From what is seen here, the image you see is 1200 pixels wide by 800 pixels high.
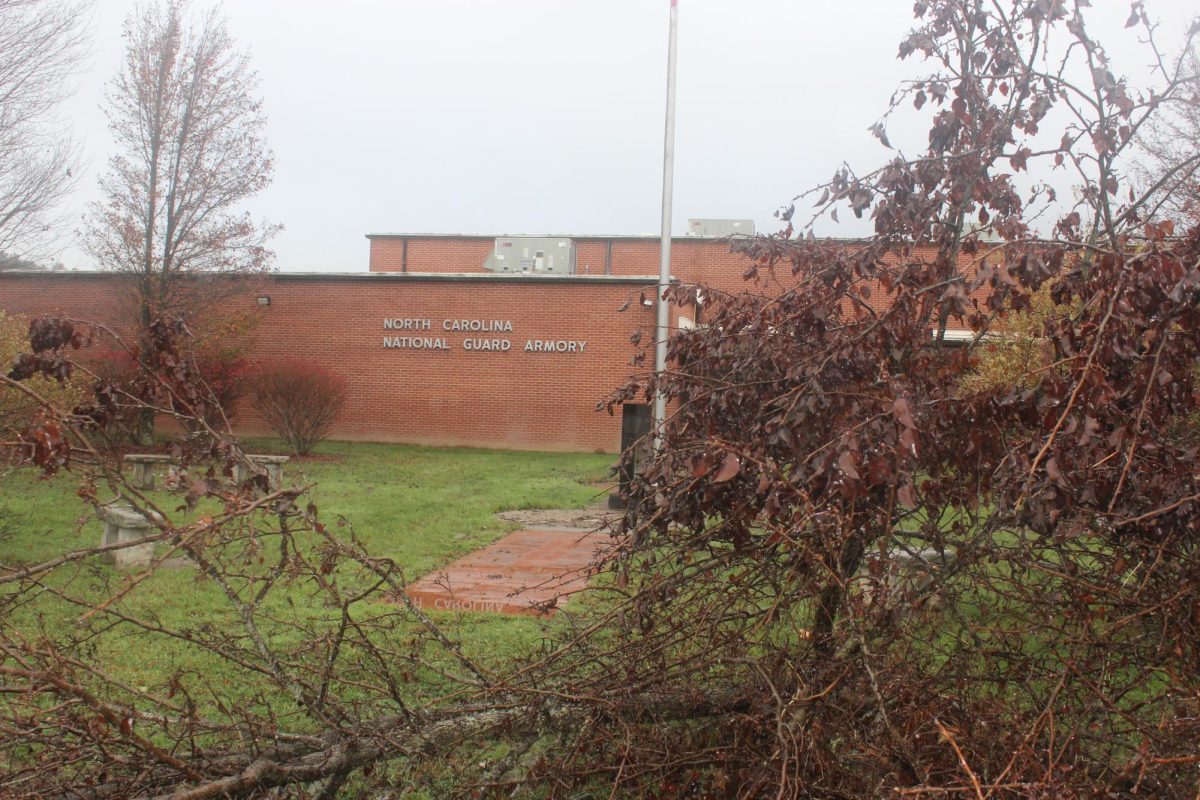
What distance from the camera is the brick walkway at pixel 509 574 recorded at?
280 inches

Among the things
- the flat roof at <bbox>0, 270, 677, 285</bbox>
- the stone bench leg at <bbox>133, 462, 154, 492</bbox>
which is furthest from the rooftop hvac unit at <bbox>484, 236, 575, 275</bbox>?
the stone bench leg at <bbox>133, 462, 154, 492</bbox>

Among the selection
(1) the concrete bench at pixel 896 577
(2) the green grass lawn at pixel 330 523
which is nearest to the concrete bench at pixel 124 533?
(2) the green grass lawn at pixel 330 523

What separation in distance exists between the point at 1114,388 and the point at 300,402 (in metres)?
18.0

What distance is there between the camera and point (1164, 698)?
289 cm

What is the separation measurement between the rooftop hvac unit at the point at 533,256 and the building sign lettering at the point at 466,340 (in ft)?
18.2

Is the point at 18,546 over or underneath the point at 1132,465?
underneath

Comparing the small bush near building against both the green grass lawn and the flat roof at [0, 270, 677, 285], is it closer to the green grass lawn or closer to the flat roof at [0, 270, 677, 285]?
the green grass lawn

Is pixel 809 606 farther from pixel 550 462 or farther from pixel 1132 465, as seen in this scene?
pixel 550 462

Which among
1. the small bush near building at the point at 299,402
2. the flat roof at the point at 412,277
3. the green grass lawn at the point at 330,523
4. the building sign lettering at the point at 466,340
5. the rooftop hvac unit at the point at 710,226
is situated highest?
the rooftop hvac unit at the point at 710,226

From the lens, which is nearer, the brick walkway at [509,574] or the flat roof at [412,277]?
the brick walkway at [509,574]

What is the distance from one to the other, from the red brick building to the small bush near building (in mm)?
3264

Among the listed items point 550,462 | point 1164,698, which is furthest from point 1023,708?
point 550,462

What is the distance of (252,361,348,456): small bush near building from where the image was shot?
64.4ft

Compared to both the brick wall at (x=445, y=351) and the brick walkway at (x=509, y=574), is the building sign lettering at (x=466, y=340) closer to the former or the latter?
the brick wall at (x=445, y=351)
